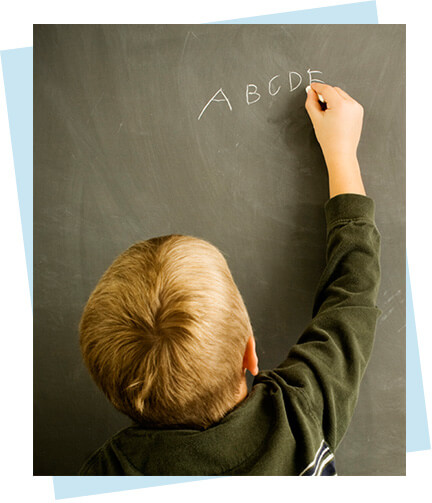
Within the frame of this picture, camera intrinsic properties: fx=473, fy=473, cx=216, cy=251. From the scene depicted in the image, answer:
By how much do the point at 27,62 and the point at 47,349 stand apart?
56cm

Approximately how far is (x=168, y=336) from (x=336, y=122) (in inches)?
19.7

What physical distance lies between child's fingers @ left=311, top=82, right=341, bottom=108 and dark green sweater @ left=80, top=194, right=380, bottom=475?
0.18m

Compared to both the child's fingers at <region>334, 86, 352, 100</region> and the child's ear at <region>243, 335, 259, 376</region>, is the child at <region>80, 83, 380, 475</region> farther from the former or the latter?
the child's fingers at <region>334, 86, 352, 100</region>

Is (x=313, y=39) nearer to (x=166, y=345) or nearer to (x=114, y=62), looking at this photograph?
(x=114, y=62)

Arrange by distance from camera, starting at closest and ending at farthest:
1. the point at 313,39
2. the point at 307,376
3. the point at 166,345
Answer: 1. the point at 166,345
2. the point at 307,376
3. the point at 313,39

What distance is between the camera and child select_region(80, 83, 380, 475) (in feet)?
2.18

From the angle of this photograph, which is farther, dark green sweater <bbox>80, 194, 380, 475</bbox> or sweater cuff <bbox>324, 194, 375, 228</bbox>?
sweater cuff <bbox>324, 194, 375, 228</bbox>

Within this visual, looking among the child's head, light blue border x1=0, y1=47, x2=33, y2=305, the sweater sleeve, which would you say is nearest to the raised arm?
the sweater sleeve

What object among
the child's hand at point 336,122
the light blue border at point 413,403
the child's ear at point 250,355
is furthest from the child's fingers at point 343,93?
the child's ear at point 250,355

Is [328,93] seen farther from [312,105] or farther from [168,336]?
[168,336]

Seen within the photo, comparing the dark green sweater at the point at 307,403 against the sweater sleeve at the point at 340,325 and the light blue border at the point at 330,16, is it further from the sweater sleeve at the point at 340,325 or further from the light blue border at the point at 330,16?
the light blue border at the point at 330,16

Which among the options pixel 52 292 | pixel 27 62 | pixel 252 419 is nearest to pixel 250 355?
pixel 252 419

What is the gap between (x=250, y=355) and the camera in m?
0.74

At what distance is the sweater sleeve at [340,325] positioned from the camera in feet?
2.48
